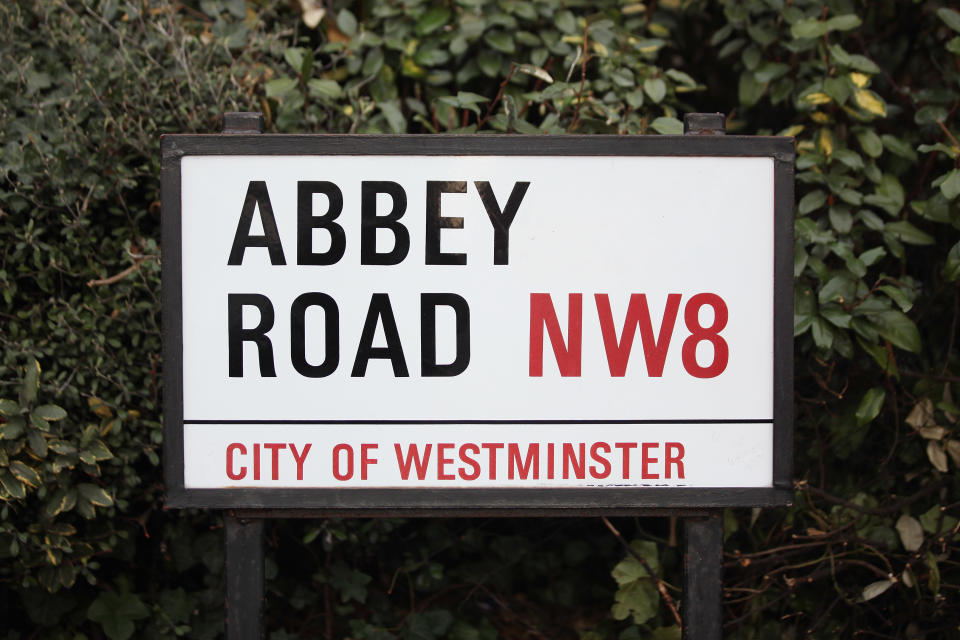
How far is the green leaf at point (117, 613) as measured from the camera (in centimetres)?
228

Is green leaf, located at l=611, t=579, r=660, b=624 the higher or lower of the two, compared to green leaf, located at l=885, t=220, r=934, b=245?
lower

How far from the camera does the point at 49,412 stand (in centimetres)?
194

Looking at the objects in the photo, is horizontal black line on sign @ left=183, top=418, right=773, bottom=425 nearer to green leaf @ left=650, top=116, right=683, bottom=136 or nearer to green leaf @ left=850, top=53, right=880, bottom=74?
green leaf @ left=650, top=116, right=683, bottom=136

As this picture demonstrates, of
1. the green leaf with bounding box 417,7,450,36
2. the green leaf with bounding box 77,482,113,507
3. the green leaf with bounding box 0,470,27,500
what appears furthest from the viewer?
the green leaf with bounding box 417,7,450,36

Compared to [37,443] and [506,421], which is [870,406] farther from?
[37,443]

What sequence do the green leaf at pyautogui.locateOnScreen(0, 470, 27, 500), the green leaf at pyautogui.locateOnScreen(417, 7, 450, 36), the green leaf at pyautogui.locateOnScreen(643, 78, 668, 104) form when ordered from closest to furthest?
the green leaf at pyautogui.locateOnScreen(0, 470, 27, 500) < the green leaf at pyautogui.locateOnScreen(643, 78, 668, 104) < the green leaf at pyautogui.locateOnScreen(417, 7, 450, 36)

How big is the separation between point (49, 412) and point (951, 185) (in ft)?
7.51

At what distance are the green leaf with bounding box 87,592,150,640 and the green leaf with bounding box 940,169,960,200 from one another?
2424 millimetres

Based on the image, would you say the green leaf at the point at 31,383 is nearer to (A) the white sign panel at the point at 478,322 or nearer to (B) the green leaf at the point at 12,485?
(B) the green leaf at the point at 12,485

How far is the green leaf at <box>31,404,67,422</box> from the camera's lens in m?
1.93

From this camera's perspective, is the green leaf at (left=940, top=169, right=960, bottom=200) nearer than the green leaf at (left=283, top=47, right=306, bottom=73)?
Yes

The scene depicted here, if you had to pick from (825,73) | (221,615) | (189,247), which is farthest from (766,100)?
(221,615)

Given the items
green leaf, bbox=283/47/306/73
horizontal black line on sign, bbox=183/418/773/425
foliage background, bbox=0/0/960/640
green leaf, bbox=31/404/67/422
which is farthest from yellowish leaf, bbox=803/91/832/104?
green leaf, bbox=31/404/67/422

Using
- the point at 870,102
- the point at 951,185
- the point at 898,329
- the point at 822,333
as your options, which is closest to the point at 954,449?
the point at 898,329
